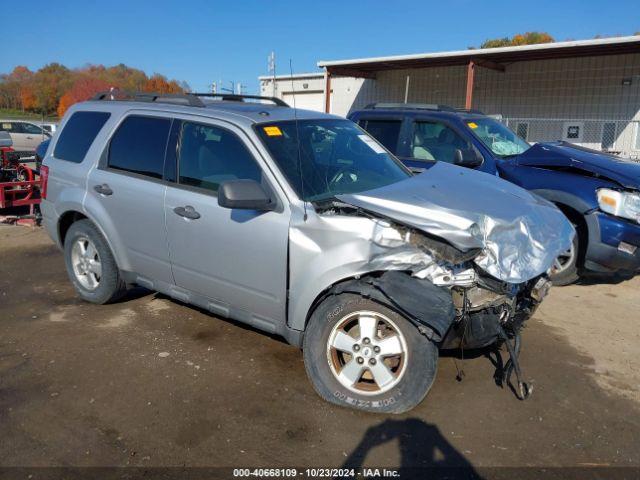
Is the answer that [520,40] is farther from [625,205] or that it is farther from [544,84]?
[625,205]

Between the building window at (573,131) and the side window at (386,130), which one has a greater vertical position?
the building window at (573,131)

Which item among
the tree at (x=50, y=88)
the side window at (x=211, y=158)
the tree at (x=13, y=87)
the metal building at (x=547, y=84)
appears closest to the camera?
the side window at (x=211, y=158)

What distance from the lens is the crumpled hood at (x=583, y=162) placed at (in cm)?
545

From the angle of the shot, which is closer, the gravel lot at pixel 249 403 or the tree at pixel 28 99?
the gravel lot at pixel 249 403

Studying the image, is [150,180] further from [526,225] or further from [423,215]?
[526,225]

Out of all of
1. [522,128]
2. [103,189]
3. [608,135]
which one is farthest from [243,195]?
[608,135]

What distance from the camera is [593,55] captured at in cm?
1714

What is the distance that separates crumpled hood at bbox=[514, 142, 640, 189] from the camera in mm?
5449

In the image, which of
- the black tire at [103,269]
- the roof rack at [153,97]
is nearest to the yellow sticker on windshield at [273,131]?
the roof rack at [153,97]

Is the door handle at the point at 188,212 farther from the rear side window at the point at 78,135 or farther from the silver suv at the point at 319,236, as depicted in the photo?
the rear side window at the point at 78,135

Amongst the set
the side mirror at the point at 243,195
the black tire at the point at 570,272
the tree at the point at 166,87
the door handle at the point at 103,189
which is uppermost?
Answer: the tree at the point at 166,87

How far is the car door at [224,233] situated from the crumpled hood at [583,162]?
3.79 metres

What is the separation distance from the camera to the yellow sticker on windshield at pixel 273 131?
3.87 m

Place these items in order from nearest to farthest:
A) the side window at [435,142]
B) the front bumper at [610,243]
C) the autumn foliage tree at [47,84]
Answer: the front bumper at [610,243] → the side window at [435,142] → the autumn foliage tree at [47,84]
